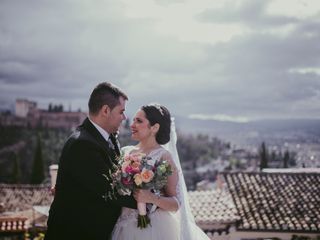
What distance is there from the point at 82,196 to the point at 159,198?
2.63ft

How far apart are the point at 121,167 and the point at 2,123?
125 meters

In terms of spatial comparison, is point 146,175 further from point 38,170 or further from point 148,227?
point 38,170

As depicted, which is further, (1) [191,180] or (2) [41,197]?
(1) [191,180]

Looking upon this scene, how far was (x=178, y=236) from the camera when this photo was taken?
4.95 meters

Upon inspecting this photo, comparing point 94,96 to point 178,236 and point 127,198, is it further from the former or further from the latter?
point 178,236

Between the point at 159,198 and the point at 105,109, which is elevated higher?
the point at 105,109

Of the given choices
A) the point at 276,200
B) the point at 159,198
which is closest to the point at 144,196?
the point at 159,198

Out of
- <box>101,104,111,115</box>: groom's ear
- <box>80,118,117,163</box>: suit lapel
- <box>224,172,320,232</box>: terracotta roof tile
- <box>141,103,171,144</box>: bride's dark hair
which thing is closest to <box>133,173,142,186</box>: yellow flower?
<box>80,118,117,163</box>: suit lapel

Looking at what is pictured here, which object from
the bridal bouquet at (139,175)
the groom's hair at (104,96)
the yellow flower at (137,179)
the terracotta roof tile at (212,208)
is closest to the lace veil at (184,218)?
the bridal bouquet at (139,175)

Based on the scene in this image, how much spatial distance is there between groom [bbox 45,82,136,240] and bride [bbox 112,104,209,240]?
216mm

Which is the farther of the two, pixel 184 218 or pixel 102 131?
pixel 184 218

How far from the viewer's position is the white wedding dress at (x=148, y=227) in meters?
4.67

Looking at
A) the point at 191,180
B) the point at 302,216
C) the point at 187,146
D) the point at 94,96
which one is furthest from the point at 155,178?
the point at 187,146

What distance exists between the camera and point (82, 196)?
4359 mm
